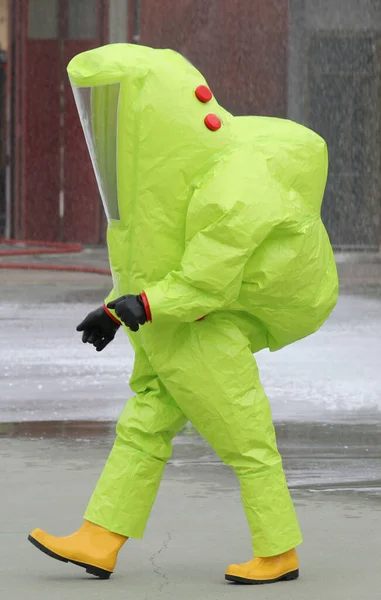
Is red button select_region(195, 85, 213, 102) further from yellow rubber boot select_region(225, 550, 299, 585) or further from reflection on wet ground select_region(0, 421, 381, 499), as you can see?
reflection on wet ground select_region(0, 421, 381, 499)


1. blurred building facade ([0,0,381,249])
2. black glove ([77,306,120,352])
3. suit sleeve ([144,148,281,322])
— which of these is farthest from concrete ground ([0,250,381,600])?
blurred building facade ([0,0,381,249])

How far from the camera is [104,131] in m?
4.72

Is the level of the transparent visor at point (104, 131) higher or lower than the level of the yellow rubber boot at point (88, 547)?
higher

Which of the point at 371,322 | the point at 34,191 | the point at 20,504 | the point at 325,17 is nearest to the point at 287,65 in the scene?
the point at 325,17

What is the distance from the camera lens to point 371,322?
485 inches

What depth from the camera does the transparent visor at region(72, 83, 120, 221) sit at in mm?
4680

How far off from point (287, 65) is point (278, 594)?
58.0 feet

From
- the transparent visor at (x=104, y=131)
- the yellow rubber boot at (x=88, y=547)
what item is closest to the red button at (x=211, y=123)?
the transparent visor at (x=104, y=131)

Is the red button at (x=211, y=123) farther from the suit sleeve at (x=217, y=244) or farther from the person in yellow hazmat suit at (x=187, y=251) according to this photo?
the suit sleeve at (x=217, y=244)

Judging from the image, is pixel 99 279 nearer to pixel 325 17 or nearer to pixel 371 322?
pixel 371 322

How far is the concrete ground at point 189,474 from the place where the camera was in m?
4.73

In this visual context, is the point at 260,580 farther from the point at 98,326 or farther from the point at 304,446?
the point at 304,446

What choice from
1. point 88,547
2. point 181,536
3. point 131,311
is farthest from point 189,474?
point 131,311

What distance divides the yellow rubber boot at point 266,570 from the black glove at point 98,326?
810mm
